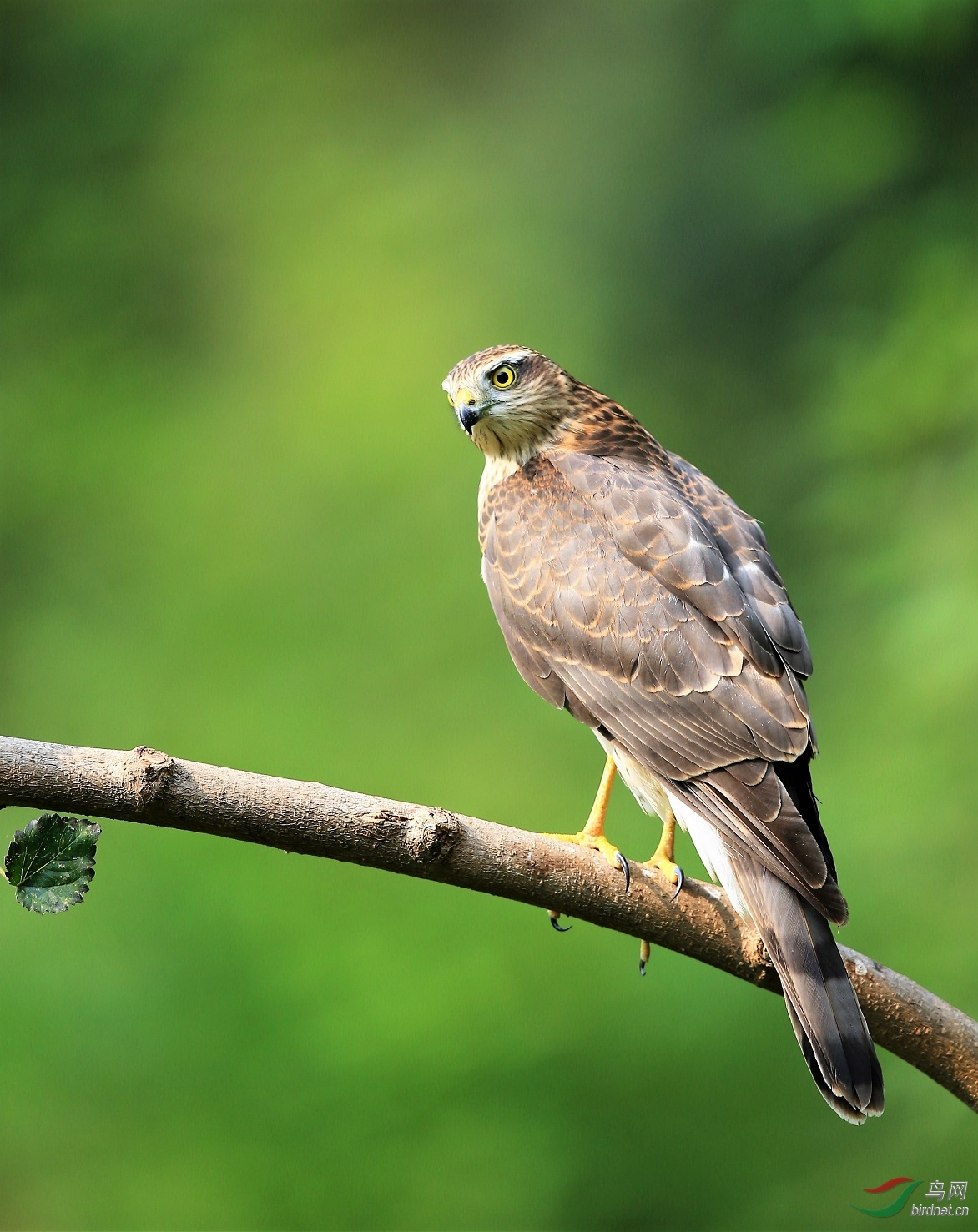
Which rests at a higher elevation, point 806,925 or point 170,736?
point 170,736

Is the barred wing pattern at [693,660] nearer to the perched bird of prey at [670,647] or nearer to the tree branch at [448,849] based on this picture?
the perched bird of prey at [670,647]

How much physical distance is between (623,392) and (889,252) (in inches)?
43.3

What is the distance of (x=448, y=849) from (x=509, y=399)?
1074 mm

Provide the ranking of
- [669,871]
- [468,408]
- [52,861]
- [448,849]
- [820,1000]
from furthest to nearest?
1. [468,408]
2. [669,871]
3. [820,1000]
4. [448,849]
5. [52,861]

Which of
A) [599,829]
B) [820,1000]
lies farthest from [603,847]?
[820,1000]

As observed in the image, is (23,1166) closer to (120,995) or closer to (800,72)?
(120,995)

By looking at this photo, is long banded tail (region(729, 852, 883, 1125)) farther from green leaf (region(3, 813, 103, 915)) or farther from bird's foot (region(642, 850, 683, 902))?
green leaf (region(3, 813, 103, 915))

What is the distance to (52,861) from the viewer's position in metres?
1.21

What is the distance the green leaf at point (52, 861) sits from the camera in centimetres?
119

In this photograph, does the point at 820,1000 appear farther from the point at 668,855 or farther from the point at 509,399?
→ the point at 509,399

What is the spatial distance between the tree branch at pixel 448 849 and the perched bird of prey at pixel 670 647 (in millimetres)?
83

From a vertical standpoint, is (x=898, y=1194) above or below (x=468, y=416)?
below

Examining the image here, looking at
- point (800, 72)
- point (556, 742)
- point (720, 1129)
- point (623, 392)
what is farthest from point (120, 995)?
point (800, 72)

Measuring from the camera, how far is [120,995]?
164 inches
